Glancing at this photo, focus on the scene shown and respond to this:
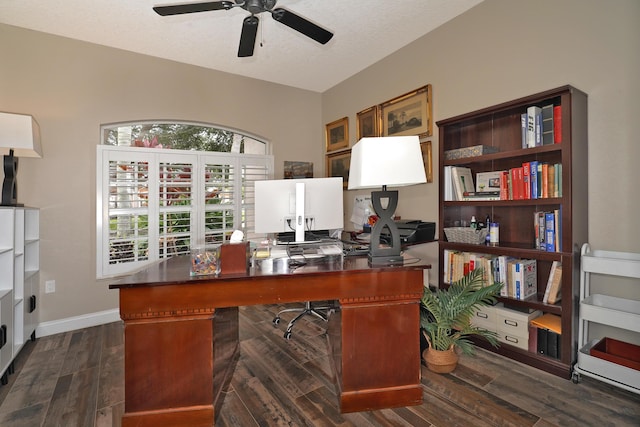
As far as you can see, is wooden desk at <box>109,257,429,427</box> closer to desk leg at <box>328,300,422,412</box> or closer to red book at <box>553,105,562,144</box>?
desk leg at <box>328,300,422,412</box>

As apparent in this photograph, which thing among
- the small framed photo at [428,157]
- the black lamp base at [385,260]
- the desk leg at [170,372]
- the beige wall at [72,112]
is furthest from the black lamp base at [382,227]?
the beige wall at [72,112]

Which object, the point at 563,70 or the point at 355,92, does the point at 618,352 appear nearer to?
the point at 563,70

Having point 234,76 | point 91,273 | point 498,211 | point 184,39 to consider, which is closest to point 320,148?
point 234,76

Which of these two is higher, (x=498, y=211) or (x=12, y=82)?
(x=12, y=82)

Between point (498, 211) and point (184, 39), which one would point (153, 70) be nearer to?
point (184, 39)

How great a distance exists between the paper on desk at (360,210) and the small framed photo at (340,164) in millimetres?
315

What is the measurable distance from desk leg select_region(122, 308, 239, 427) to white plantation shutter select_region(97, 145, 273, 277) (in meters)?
1.94

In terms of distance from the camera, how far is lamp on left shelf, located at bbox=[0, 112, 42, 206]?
95.6 inches

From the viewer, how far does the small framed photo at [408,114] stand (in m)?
3.16

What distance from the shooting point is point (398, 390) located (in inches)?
69.6

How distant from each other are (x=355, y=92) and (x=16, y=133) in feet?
11.4

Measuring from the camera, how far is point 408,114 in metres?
3.36

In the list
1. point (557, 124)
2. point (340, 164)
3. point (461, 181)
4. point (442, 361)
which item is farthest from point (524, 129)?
point (340, 164)

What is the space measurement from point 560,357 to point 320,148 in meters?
3.68
